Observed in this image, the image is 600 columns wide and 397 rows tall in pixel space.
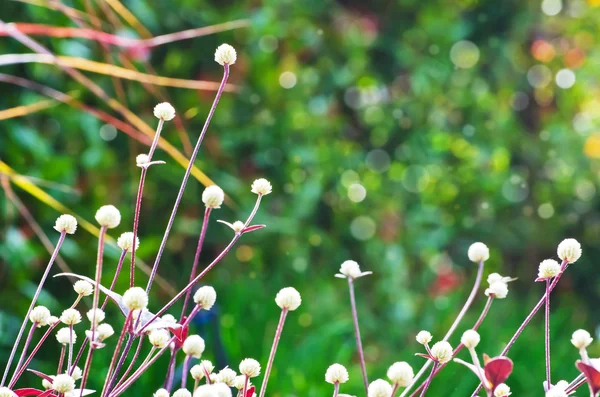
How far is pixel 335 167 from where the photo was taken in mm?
1584

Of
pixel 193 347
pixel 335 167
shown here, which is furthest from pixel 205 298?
Answer: pixel 335 167

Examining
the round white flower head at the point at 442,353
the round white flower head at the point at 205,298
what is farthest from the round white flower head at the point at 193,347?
the round white flower head at the point at 442,353

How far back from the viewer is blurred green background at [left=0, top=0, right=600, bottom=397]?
122 centimetres

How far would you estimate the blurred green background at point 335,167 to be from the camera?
122cm

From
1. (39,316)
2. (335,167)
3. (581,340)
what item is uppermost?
(335,167)

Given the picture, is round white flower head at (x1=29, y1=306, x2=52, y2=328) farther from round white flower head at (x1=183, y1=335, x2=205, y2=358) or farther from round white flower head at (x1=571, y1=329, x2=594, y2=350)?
round white flower head at (x1=571, y1=329, x2=594, y2=350)

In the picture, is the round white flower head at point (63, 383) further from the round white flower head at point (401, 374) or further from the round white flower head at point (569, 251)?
the round white flower head at point (569, 251)

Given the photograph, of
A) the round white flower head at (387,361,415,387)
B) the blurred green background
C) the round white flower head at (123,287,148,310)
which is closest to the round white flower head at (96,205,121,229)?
the round white flower head at (123,287,148,310)

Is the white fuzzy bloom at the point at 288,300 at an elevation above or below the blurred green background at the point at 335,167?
below

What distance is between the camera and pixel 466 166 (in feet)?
5.90

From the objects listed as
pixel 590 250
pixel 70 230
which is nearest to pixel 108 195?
pixel 70 230

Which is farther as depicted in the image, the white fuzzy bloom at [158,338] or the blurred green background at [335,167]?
the blurred green background at [335,167]

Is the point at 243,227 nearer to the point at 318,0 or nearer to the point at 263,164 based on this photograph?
the point at 263,164

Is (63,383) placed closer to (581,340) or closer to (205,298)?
(205,298)
